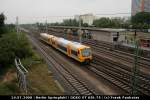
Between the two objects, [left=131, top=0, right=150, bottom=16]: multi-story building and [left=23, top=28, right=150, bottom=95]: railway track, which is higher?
[left=131, top=0, right=150, bottom=16]: multi-story building

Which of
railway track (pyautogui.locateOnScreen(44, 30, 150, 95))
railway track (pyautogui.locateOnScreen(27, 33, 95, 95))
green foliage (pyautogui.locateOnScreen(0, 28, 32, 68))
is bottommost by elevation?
railway track (pyautogui.locateOnScreen(27, 33, 95, 95))

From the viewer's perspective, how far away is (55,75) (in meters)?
27.0

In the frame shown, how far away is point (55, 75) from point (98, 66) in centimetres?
621

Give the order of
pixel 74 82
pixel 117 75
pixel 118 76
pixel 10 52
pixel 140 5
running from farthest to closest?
pixel 140 5, pixel 10 52, pixel 117 75, pixel 118 76, pixel 74 82

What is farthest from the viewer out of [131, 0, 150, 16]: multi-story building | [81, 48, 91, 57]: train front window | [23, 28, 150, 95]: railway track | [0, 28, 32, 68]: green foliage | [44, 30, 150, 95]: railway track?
[131, 0, 150, 16]: multi-story building

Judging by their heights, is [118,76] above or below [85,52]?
below

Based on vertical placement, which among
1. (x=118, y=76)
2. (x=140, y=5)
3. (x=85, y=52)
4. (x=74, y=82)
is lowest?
(x=74, y=82)

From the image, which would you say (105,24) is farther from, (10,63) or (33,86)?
(33,86)

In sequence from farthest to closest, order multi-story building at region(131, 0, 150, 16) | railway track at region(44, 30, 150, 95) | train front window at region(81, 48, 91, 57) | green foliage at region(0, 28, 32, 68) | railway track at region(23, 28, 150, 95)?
multi-story building at region(131, 0, 150, 16) → green foliage at region(0, 28, 32, 68) → train front window at region(81, 48, 91, 57) → railway track at region(23, 28, 150, 95) → railway track at region(44, 30, 150, 95)

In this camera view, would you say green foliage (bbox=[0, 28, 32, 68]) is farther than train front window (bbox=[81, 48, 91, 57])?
Yes

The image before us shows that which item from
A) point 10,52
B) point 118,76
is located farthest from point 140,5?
point 118,76

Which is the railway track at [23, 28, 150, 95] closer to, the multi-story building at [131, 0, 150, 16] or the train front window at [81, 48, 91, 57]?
the train front window at [81, 48, 91, 57]

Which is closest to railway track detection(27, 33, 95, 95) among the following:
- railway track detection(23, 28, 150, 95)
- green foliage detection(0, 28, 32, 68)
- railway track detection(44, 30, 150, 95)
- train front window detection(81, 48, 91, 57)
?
railway track detection(23, 28, 150, 95)

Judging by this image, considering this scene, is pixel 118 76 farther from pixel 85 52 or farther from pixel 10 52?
pixel 10 52
